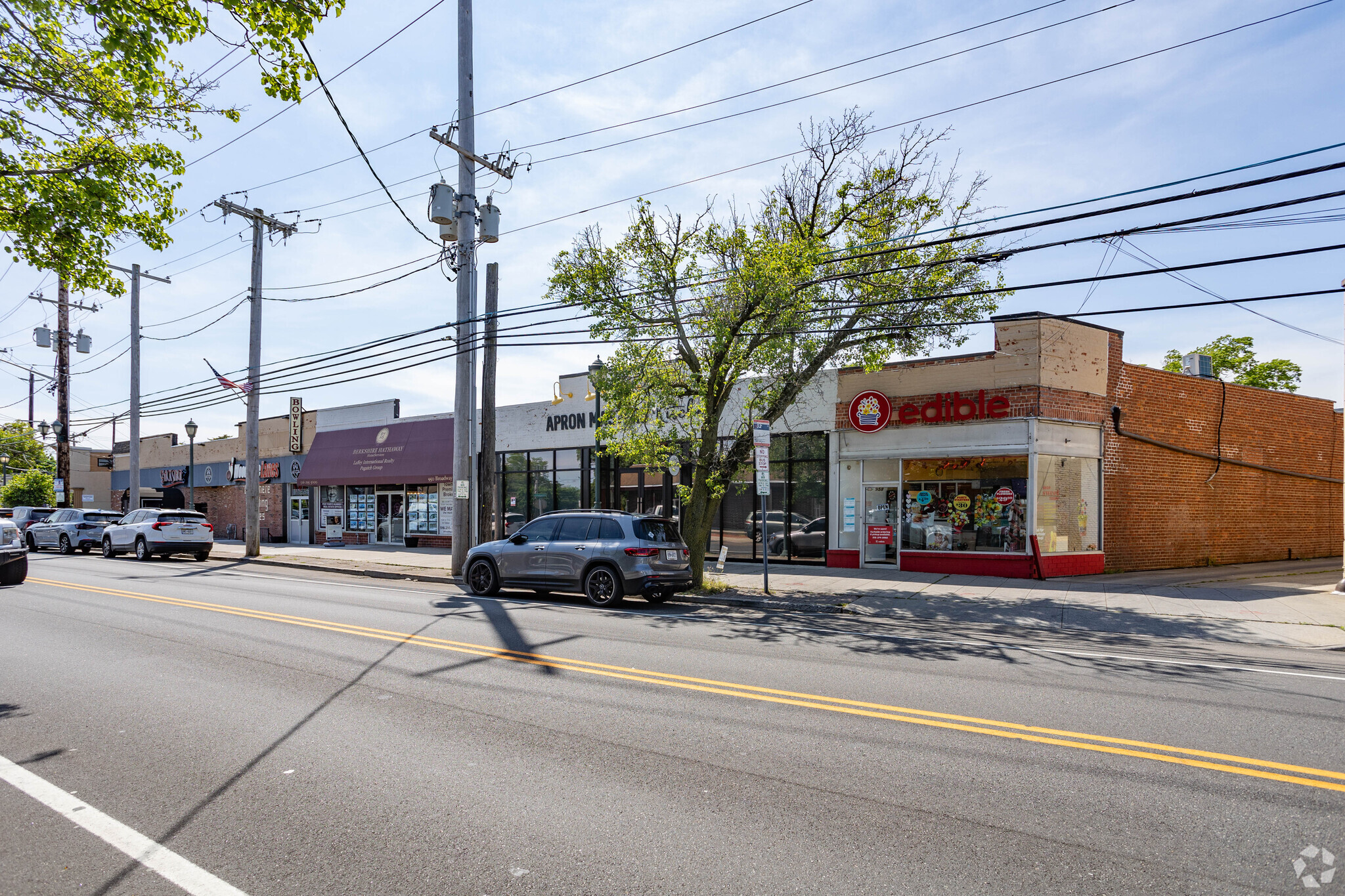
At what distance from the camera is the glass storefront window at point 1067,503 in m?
17.1

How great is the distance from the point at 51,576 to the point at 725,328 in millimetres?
15817

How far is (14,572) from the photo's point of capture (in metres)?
15.6

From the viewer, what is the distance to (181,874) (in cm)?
347

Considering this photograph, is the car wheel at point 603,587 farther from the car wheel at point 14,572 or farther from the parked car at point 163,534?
the parked car at point 163,534

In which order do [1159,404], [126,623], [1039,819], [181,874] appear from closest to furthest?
1. [181,874]
2. [1039,819]
3. [126,623]
4. [1159,404]

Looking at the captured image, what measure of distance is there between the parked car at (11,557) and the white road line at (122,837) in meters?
13.8

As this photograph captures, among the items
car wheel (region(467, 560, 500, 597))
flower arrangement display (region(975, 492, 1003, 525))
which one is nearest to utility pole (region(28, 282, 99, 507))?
car wheel (region(467, 560, 500, 597))

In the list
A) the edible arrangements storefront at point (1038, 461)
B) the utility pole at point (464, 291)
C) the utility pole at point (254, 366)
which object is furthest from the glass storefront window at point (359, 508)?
the edible arrangements storefront at point (1038, 461)

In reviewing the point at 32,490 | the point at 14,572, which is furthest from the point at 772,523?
the point at 32,490

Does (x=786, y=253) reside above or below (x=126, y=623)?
above

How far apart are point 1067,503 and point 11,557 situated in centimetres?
2189

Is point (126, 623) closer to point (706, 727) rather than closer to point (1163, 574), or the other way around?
point (706, 727)

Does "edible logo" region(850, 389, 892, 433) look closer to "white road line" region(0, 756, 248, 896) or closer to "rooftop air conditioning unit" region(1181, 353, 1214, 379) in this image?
"rooftop air conditioning unit" region(1181, 353, 1214, 379)

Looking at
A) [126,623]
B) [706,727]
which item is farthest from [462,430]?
[706,727]
